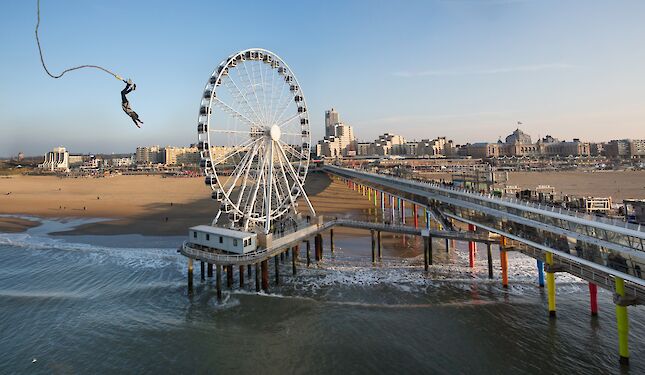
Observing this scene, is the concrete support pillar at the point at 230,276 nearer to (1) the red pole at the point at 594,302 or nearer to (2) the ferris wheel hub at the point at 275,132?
(2) the ferris wheel hub at the point at 275,132

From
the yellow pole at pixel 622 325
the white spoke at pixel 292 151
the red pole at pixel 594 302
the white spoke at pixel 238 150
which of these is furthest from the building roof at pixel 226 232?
the red pole at pixel 594 302

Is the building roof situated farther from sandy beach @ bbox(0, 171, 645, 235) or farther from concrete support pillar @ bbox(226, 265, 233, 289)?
sandy beach @ bbox(0, 171, 645, 235)

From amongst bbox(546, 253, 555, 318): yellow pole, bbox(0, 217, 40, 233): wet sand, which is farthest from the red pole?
bbox(0, 217, 40, 233): wet sand

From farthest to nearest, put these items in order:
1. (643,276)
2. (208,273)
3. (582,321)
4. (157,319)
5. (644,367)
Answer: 1. (208,273)
2. (157,319)
3. (582,321)
4. (644,367)
5. (643,276)

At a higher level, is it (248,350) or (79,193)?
(79,193)

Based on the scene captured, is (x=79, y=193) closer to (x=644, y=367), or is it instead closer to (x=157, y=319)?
(x=157, y=319)

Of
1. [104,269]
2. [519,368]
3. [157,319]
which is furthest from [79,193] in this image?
[519,368]
